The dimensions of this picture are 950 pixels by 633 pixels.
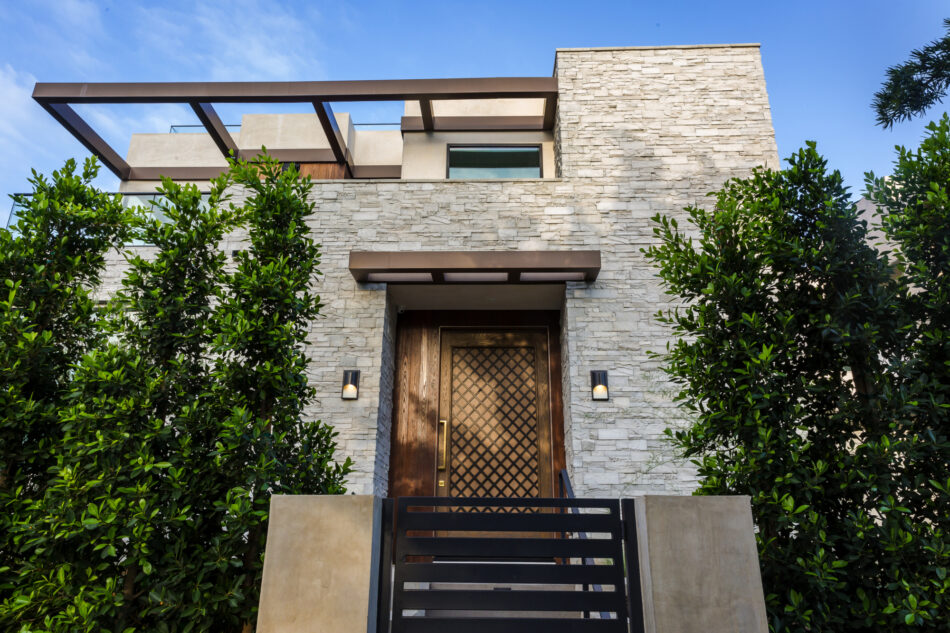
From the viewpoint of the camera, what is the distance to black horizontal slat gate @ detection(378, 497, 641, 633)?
2369mm

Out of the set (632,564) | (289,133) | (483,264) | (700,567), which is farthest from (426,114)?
(700,567)

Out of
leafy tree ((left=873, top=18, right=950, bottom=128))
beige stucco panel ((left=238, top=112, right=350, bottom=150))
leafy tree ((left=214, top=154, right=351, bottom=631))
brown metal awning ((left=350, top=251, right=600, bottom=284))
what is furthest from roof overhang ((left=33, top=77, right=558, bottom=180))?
leafy tree ((left=873, top=18, right=950, bottom=128))

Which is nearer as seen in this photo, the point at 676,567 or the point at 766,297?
the point at 676,567

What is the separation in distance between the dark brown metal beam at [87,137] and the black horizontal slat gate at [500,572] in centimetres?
627

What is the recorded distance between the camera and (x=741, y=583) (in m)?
2.21

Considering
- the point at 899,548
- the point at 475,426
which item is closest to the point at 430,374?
the point at 475,426

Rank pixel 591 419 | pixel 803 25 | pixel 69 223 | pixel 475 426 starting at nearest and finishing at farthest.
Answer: pixel 69 223, pixel 591 419, pixel 475 426, pixel 803 25

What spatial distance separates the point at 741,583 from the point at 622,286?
3.69 m

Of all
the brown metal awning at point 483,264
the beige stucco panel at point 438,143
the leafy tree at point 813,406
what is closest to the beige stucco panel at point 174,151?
Result: the beige stucco panel at point 438,143

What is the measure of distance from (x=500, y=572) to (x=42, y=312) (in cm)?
303

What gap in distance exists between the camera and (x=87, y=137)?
675cm

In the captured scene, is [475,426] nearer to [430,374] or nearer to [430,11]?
[430,374]

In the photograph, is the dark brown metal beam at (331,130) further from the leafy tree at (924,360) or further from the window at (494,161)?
the leafy tree at (924,360)

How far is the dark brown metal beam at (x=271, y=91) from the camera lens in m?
6.19
